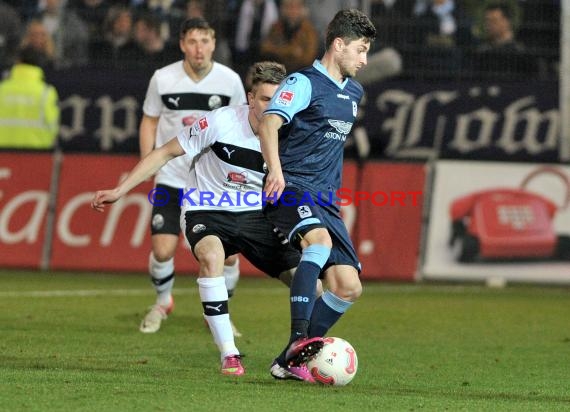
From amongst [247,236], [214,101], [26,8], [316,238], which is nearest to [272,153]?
[316,238]

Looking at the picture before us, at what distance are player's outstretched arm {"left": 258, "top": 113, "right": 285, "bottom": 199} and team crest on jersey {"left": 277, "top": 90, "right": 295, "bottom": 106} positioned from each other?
0.28 feet

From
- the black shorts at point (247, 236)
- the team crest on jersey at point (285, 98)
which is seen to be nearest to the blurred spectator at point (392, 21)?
the black shorts at point (247, 236)

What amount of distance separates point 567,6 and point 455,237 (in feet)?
10.2

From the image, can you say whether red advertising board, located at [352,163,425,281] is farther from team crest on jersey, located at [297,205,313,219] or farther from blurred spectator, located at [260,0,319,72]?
team crest on jersey, located at [297,205,313,219]

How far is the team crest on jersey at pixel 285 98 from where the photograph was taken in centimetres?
747

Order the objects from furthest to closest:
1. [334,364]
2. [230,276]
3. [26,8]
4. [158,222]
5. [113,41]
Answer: [26,8] → [113,41] → [158,222] → [230,276] → [334,364]

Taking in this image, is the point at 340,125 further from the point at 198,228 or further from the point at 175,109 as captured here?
the point at 175,109

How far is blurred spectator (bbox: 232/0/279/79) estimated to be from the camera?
57.4 feet

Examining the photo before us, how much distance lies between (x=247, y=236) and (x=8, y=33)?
10.6 meters

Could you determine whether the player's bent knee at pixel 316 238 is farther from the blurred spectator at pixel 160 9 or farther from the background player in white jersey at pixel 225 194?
the blurred spectator at pixel 160 9

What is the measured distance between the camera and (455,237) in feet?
48.0

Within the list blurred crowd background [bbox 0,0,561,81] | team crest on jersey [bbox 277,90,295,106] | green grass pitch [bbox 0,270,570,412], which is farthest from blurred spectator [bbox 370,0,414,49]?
team crest on jersey [bbox 277,90,295,106]

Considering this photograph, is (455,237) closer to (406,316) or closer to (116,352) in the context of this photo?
(406,316)

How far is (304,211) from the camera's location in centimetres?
749
